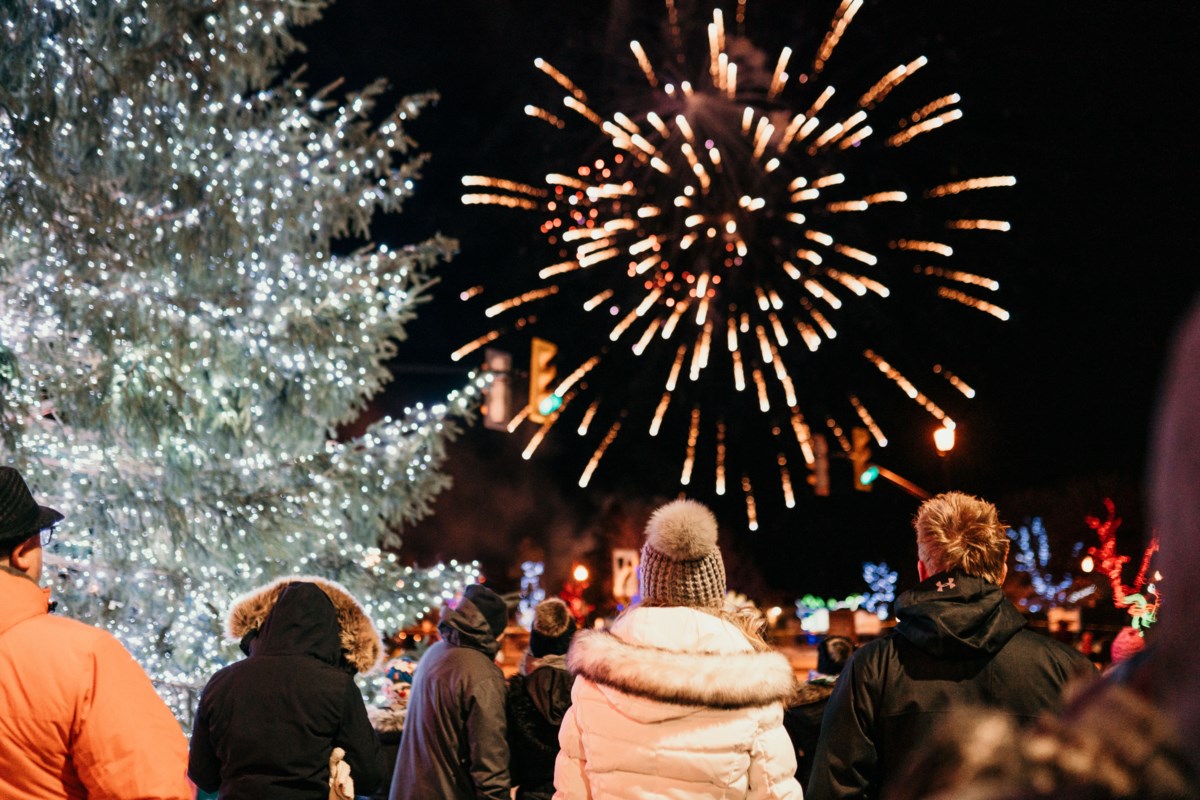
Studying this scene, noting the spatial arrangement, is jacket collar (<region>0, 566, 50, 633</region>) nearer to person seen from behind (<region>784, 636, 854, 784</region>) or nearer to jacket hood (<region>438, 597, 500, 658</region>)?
jacket hood (<region>438, 597, 500, 658</region>)

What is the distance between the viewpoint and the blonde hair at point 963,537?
13.9ft

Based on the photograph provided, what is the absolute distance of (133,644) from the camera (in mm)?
9539

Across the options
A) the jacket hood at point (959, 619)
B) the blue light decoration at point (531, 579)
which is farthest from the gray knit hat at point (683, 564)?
the blue light decoration at point (531, 579)

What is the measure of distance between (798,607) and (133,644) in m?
49.4

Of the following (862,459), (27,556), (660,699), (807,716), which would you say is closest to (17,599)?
(27,556)

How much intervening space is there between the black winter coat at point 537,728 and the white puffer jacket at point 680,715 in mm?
2020

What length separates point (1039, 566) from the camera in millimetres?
43781

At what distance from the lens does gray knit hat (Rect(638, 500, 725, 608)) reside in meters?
4.25

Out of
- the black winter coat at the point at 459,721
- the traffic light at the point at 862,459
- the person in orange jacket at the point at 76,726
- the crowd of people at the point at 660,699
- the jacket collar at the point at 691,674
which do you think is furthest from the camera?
the traffic light at the point at 862,459

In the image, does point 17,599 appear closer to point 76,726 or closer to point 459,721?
point 76,726

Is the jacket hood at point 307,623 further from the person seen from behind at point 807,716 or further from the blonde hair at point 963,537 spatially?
the blonde hair at point 963,537

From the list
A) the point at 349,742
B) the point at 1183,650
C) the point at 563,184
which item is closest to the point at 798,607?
the point at 563,184

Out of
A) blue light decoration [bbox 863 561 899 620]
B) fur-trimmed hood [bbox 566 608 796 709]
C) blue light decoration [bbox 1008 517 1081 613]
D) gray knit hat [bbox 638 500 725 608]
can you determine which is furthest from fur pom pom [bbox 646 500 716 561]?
blue light decoration [bbox 863 561 899 620]

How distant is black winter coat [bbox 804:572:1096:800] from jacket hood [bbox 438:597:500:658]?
2648mm
